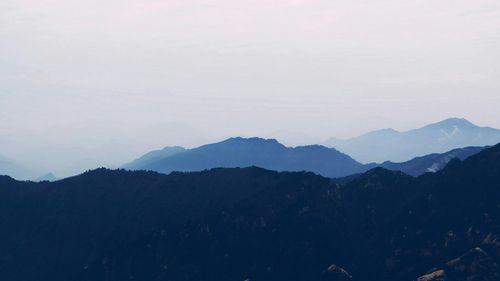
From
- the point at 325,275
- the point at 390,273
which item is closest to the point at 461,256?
the point at 390,273

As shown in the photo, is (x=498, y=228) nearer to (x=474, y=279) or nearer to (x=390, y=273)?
(x=474, y=279)

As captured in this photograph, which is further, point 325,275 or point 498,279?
point 325,275

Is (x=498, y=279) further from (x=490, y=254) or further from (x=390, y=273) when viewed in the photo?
(x=390, y=273)

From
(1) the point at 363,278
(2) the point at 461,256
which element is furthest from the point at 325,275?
(2) the point at 461,256

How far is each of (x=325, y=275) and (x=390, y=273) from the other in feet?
64.9

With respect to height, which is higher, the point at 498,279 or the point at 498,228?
the point at 498,228

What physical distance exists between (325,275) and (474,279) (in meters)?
43.0

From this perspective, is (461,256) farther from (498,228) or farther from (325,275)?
(325,275)

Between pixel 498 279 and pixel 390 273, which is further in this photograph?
pixel 390 273

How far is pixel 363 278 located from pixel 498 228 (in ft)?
142

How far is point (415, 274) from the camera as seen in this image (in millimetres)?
193500

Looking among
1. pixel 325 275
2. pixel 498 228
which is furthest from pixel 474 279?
pixel 325 275

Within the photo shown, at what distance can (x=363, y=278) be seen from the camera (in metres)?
199

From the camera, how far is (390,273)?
19962 cm
